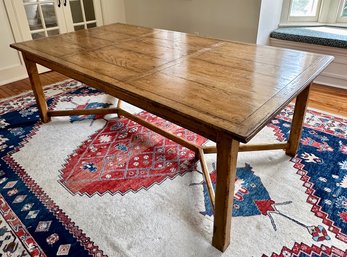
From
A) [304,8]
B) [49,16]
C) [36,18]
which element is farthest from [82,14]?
[304,8]

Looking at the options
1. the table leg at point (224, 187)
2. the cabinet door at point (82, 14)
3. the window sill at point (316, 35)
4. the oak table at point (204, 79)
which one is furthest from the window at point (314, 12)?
the table leg at point (224, 187)

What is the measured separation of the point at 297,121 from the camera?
69.7 inches

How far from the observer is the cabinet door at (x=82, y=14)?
359 cm

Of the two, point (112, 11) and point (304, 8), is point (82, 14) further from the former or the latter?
point (304, 8)

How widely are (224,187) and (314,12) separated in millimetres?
3037

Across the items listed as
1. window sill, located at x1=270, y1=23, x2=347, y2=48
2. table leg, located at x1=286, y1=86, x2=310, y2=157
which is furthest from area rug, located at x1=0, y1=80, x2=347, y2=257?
window sill, located at x1=270, y1=23, x2=347, y2=48

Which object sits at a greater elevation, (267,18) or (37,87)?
(267,18)

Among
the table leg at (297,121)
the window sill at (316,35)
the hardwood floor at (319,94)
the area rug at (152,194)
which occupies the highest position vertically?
the window sill at (316,35)

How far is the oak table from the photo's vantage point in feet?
3.61

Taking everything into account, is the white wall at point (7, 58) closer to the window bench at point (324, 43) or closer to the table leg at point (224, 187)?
the window bench at point (324, 43)

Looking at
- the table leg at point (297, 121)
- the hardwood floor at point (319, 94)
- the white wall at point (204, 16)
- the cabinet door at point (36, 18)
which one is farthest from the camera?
the cabinet door at point (36, 18)

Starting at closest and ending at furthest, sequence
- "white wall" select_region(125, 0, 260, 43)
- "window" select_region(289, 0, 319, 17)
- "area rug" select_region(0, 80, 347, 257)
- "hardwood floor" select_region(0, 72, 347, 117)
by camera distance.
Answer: "area rug" select_region(0, 80, 347, 257), "hardwood floor" select_region(0, 72, 347, 117), "white wall" select_region(125, 0, 260, 43), "window" select_region(289, 0, 319, 17)

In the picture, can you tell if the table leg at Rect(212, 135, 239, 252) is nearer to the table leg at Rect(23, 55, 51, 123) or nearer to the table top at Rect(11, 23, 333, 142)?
the table top at Rect(11, 23, 333, 142)

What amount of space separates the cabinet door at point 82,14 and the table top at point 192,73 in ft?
5.25
